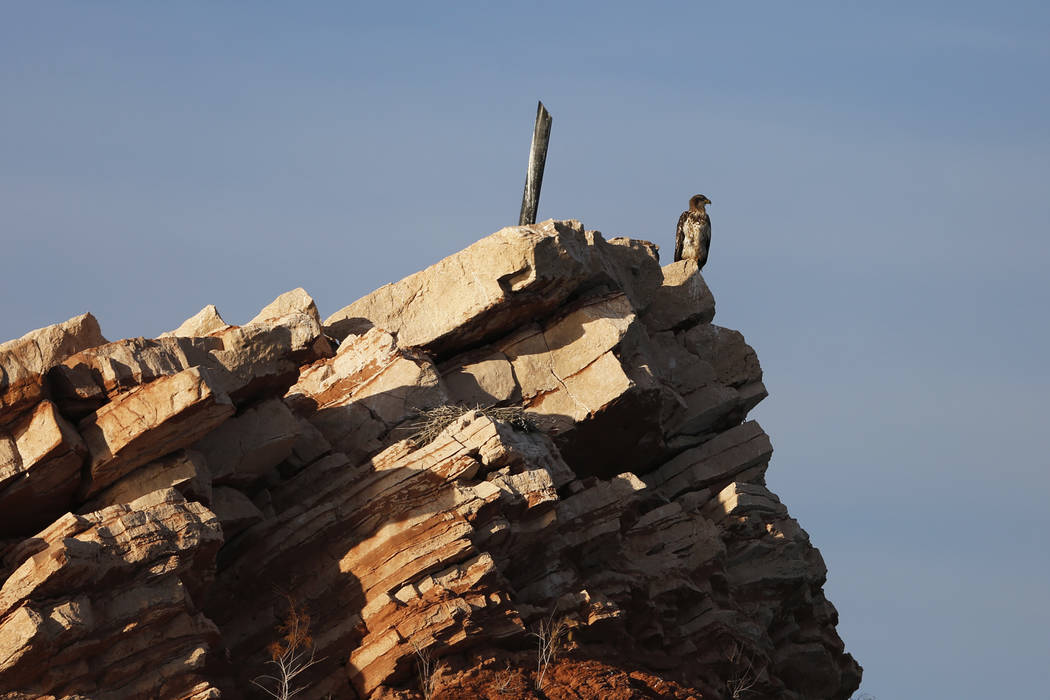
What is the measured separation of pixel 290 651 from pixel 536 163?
14405 millimetres

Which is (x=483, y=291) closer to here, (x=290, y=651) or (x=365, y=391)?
(x=365, y=391)

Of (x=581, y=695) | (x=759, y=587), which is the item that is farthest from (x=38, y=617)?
(x=759, y=587)

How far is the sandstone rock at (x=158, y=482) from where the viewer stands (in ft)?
58.4

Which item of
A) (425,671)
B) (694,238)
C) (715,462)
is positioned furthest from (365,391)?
(694,238)

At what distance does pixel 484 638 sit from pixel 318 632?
6.76ft

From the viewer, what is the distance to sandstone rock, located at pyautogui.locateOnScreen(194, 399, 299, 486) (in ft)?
63.2

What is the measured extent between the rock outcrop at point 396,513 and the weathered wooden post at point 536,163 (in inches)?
171

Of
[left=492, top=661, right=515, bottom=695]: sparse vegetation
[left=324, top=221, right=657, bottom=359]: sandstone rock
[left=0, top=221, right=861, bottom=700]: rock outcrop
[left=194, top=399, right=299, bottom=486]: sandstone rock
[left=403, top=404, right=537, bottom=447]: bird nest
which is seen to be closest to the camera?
[left=0, top=221, right=861, bottom=700]: rock outcrop

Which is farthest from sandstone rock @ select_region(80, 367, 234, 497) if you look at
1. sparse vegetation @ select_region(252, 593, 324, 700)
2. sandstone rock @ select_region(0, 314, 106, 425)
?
sparse vegetation @ select_region(252, 593, 324, 700)

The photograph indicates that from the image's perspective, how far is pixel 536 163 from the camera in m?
29.8

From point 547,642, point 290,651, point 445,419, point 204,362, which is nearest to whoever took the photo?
point 290,651

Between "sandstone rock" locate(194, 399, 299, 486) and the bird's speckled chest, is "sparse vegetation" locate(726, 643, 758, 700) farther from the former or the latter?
the bird's speckled chest

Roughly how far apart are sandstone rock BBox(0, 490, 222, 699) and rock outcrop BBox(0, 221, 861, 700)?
0.03 m

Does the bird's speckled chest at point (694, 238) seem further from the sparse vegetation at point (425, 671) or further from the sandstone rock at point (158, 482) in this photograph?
the sandstone rock at point (158, 482)
